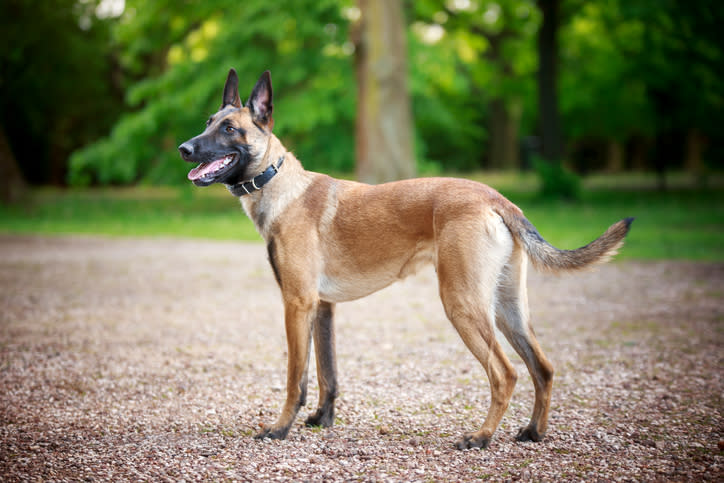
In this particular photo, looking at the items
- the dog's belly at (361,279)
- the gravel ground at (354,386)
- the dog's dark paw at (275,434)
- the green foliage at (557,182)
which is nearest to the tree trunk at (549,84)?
the green foliage at (557,182)

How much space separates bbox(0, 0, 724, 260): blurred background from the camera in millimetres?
19609

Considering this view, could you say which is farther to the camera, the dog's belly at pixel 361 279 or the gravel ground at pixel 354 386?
the dog's belly at pixel 361 279

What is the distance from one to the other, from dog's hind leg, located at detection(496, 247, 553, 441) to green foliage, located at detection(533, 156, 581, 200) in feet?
62.6

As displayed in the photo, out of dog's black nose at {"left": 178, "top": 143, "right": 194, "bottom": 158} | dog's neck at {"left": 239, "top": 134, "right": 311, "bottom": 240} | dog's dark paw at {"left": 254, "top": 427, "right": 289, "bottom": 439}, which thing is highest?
dog's black nose at {"left": 178, "top": 143, "right": 194, "bottom": 158}

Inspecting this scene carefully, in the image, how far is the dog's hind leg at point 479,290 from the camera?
12.9 feet

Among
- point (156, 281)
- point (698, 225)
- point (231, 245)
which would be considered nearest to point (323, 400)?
point (156, 281)

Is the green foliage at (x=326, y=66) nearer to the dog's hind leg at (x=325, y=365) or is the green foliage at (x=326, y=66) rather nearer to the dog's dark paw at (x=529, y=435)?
the dog's hind leg at (x=325, y=365)

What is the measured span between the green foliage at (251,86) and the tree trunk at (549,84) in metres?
6.98

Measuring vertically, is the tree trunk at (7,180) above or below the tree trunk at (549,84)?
below

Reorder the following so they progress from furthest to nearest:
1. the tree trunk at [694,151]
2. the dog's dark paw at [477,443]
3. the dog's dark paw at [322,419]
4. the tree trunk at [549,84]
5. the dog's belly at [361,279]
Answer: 1. the tree trunk at [694,151]
2. the tree trunk at [549,84]
3. the dog's dark paw at [322,419]
4. the dog's belly at [361,279]
5. the dog's dark paw at [477,443]

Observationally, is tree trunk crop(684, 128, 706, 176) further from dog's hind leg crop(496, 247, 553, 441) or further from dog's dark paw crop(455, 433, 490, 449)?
dog's dark paw crop(455, 433, 490, 449)

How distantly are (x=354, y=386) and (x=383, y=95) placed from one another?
14734 millimetres

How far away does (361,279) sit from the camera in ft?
14.3

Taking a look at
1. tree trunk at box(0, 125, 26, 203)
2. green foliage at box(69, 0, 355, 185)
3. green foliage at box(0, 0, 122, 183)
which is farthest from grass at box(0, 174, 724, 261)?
green foliage at box(0, 0, 122, 183)
